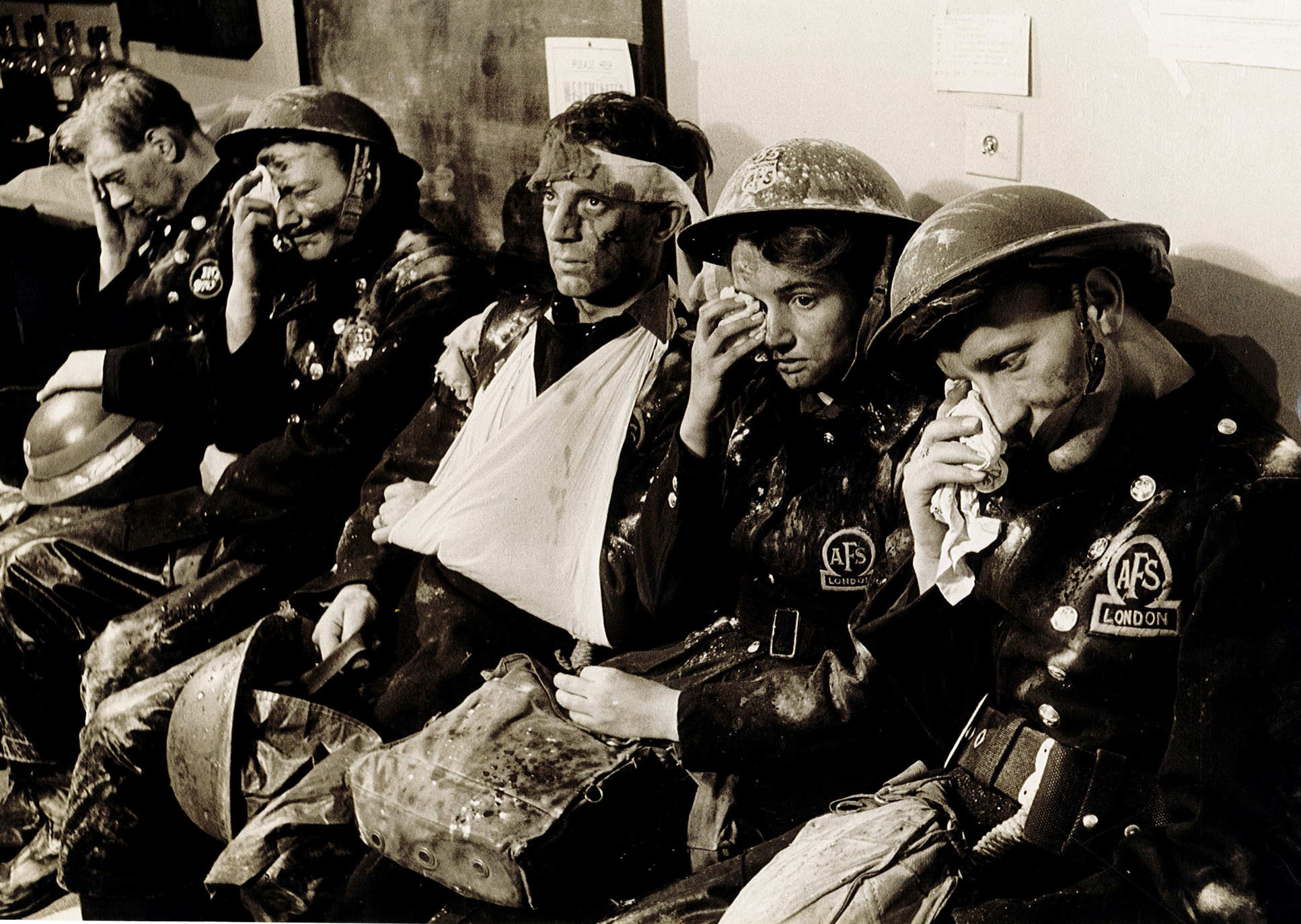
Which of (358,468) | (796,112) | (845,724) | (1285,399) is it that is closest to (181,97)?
(358,468)

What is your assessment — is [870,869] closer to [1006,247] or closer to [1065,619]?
[1065,619]

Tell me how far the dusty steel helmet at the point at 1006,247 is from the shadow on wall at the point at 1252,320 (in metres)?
0.12

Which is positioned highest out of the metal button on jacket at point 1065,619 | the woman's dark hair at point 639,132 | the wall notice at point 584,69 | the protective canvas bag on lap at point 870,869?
the wall notice at point 584,69

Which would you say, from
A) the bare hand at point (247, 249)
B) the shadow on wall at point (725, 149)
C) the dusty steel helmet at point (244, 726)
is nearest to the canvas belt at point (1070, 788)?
the shadow on wall at point (725, 149)

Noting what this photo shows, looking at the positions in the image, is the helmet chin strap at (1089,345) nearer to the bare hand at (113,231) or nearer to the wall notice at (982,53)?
the wall notice at (982,53)

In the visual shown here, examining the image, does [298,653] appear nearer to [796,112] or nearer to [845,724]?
[845,724]

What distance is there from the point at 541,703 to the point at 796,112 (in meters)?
1.11

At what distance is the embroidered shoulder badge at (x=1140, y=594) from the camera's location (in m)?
1.78

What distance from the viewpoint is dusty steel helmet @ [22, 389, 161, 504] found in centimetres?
321

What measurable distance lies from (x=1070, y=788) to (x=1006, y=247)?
711mm

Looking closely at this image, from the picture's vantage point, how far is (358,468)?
2.90 meters

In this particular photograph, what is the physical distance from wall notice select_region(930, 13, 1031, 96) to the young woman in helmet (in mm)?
179

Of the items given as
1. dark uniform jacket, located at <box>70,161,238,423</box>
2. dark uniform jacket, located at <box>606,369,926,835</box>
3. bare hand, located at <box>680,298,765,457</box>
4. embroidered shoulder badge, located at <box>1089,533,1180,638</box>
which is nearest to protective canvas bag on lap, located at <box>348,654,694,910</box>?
dark uniform jacket, located at <box>606,369,926,835</box>

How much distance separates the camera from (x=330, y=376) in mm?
2918
